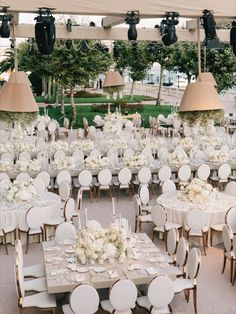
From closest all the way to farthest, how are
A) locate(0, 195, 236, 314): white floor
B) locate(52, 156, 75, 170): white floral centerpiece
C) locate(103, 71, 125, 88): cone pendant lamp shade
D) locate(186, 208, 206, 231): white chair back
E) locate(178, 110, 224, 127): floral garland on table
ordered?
locate(0, 195, 236, 314): white floor, locate(178, 110, 224, 127): floral garland on table, locate(186, 208, 206, 231): white chair back, locate(52, 156, 75, 170): white floral centerpiece, locate(103, 71, 125, 88): cone pendant lamp shade

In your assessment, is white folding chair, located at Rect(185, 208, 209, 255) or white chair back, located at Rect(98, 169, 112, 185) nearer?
white folding chair, located at Rect(185, 208, 209, 255)

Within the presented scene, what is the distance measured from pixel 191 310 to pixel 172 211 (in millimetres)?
2917

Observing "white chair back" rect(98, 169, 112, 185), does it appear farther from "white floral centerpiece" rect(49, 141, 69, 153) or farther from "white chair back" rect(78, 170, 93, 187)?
"white floral centerpiece" rect(49, 141, 69, 153)

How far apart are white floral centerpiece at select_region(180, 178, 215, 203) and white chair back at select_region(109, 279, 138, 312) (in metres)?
4.06

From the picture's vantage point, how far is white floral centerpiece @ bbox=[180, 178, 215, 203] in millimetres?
10281

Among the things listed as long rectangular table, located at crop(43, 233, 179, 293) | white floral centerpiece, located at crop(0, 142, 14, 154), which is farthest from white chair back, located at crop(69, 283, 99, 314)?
A: white floral centerpiece, located at crop(0, 142, 14, 154)

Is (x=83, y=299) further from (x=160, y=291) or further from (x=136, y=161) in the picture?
(x=136, y=161)

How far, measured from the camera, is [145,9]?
5.11 m

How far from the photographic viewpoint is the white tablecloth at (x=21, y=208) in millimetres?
10047

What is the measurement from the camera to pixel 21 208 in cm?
1023

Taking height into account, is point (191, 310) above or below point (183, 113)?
below

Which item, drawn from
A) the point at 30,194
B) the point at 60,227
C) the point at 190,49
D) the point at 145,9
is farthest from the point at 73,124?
the point at 145,9

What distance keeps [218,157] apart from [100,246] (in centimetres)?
771

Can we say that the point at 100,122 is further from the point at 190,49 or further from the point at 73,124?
the point at 190,49
